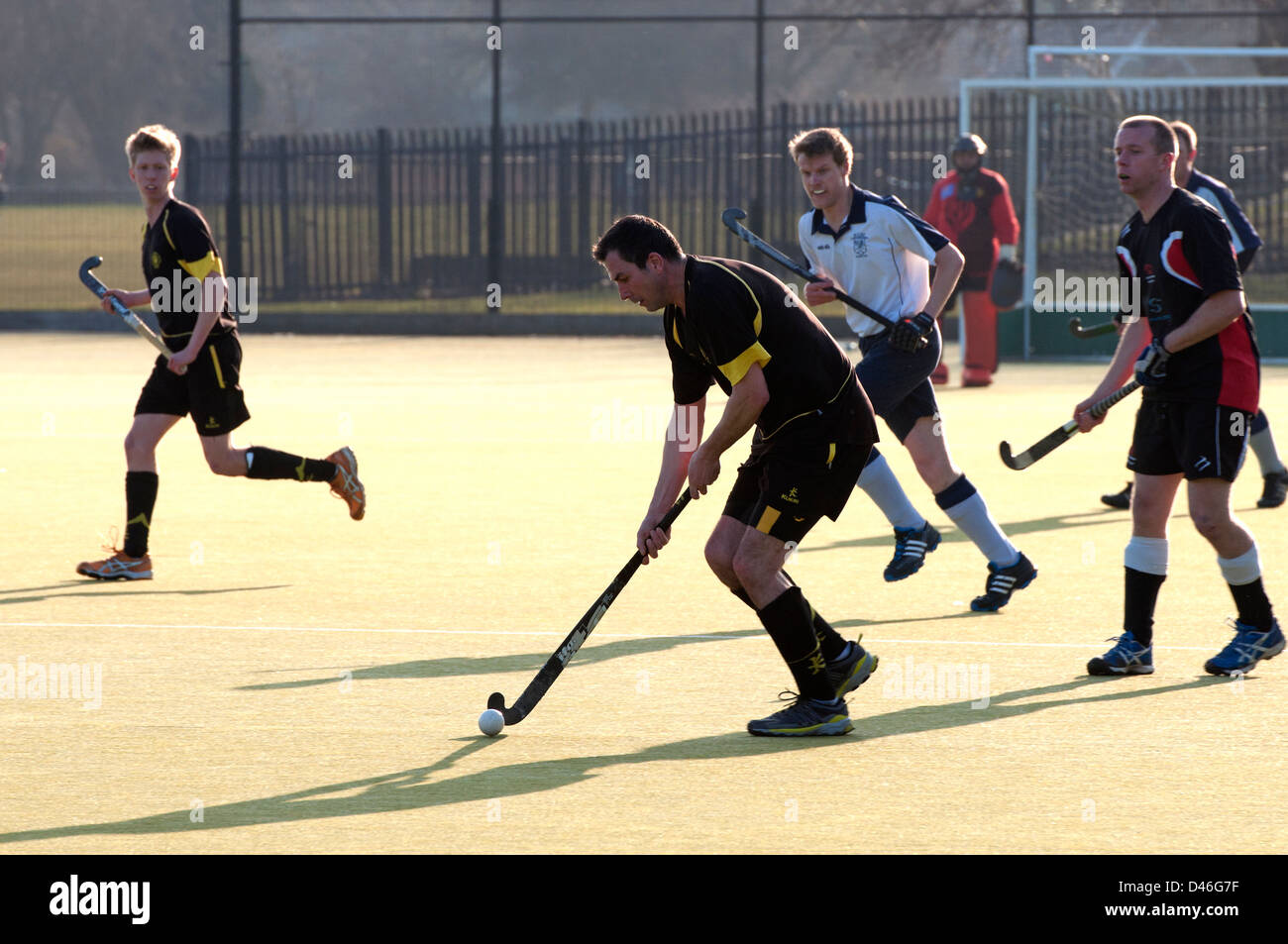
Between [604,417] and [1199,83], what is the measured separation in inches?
296

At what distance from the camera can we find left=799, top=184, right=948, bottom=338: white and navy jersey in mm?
7551

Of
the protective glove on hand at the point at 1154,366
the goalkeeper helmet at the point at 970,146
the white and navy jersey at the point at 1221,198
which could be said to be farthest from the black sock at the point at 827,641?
the goalkeeper helmet at the point at 970,146

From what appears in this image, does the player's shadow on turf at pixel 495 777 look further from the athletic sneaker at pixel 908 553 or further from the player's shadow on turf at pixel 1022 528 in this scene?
the player's shadow on turf at pixel 1022 528

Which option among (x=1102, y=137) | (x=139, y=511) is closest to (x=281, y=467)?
(x=139, y=511)

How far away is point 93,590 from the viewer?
779 cm

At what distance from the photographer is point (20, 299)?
27797 mm

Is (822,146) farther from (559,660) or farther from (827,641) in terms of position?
(559,660)

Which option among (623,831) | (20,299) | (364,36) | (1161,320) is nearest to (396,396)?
(1161,320)

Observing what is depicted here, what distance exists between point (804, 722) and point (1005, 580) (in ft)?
6.56

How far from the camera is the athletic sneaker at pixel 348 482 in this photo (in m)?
8.66

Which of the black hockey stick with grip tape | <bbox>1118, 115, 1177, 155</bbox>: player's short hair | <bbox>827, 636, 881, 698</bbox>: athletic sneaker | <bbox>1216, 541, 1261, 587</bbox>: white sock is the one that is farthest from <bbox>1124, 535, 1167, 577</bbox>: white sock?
the black hockey stick with grip tape

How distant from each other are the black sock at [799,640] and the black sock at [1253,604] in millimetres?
1552

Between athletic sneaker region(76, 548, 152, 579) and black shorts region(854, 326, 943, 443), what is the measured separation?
3057mm
